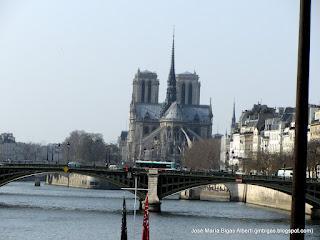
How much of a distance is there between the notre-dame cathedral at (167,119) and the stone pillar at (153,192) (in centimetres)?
11104

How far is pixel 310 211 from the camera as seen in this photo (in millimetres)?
60000

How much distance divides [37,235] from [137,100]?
15870 centimetres

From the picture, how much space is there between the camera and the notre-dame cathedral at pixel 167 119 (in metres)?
182

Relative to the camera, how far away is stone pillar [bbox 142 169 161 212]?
61.0m

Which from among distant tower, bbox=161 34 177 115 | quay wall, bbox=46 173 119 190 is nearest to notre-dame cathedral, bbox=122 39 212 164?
distant tower, bbox=161 34 177 115

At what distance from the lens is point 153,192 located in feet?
205

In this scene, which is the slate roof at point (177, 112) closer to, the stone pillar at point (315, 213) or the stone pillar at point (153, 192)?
the stone pillar at point (153, 192)

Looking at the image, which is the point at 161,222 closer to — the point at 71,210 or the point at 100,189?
the point at 71,210

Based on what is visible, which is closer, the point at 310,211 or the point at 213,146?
the point at 310,211

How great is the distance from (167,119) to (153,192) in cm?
12035

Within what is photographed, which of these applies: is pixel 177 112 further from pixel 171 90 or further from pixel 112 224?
pixel 112 224

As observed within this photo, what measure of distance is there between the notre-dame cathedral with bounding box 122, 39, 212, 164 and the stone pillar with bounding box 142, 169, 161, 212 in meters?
111

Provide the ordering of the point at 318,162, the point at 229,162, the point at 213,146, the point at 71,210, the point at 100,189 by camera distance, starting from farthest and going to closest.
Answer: the point at 213,146
the point at 229,162
the point at 100,189
the point at 318,162
the point at 71,210

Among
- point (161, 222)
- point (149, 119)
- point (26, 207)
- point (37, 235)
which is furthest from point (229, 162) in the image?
point (37, 235)
